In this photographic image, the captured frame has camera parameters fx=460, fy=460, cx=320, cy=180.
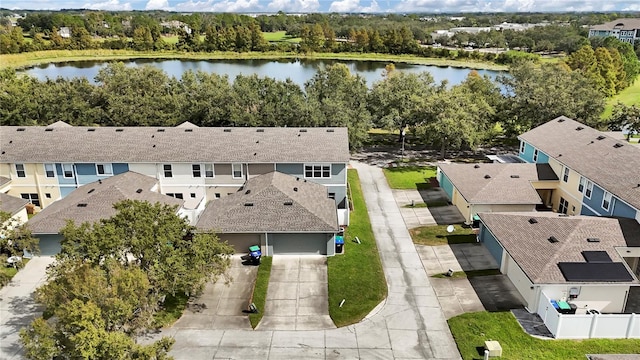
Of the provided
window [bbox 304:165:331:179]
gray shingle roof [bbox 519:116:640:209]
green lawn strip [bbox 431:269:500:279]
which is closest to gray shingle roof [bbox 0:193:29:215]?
window [bbox 304:165:331:179]

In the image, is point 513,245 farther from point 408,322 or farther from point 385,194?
point 385,194

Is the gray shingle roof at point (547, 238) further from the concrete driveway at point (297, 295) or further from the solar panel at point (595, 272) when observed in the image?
the concrete driveway at point (297, 295)

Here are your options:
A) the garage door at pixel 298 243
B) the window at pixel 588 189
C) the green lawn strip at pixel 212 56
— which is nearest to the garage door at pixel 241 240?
the garage door at pixel 298 243

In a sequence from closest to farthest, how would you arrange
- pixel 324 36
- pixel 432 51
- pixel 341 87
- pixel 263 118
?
pixel 263 118 → pixel 341 87 → pixel 432 51 → pixel 324 36

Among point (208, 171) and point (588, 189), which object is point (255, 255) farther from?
point (588, 189)

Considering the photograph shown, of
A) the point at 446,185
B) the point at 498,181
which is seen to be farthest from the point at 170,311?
the point at 446,185

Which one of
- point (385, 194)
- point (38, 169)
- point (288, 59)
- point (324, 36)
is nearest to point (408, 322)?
point (385, 194)

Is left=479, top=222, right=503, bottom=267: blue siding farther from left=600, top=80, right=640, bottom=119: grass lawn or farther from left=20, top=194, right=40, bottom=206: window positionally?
left=600, top=80, right=640, bottom=119: grass lawn
